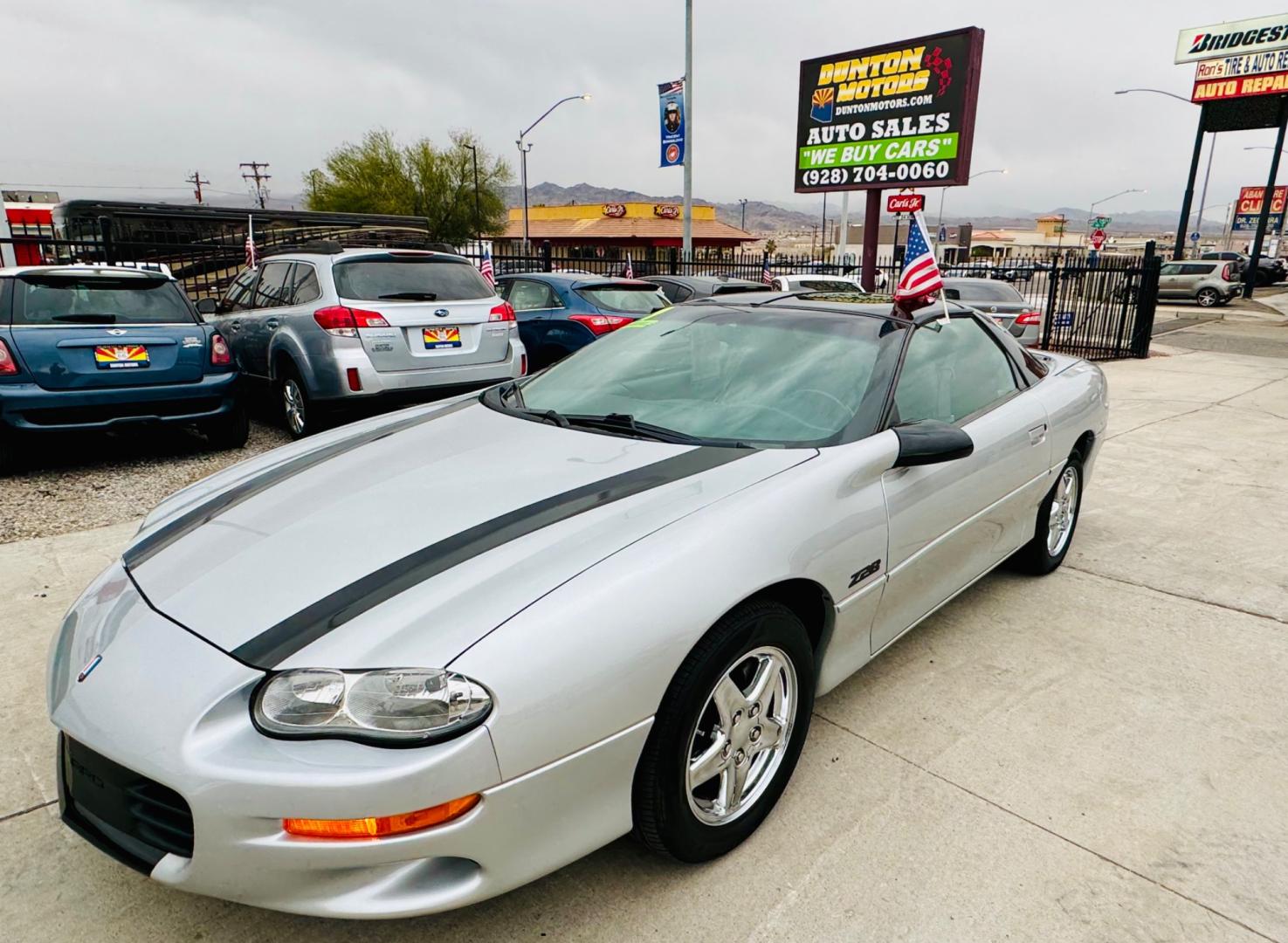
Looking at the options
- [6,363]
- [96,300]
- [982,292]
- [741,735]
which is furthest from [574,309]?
[741,735]

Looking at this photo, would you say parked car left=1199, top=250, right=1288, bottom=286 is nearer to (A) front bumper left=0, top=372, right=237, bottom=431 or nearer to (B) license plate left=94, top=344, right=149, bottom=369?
(A) front bumper left=0, top=372, right=237, bottom=431

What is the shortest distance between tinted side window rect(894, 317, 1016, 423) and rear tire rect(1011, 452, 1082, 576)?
648 mm

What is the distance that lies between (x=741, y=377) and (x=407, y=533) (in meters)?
1.36

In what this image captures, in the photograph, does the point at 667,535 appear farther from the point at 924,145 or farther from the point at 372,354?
the point at 924,145

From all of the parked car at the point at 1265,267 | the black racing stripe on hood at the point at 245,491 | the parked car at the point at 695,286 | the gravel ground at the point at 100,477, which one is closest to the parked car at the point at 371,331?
the gravel ground at the point at 100,477

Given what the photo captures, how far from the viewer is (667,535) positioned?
193cm

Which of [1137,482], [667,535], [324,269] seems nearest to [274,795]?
[667,535]

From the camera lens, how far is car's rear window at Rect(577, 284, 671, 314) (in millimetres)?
8281

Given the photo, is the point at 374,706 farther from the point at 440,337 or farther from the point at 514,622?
Answer: the point at 440,337

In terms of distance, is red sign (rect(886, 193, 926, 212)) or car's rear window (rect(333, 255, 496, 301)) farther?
red sign (rect(886, 193, 926, 212))

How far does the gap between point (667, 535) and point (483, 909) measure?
98cm

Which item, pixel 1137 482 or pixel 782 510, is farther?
pixel 1137 482

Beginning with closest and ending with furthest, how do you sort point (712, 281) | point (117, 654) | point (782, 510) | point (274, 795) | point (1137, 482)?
point (274, 795)
point (117, 654)
point (782, 510)
point (1137, 482)
point (712, 281)

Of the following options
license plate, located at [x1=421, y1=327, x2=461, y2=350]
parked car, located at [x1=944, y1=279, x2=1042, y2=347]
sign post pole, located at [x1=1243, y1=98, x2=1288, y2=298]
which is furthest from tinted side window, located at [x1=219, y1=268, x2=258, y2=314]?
sign post pole, located at [x1=1243, y1=98, x2=1288, y2=298]
